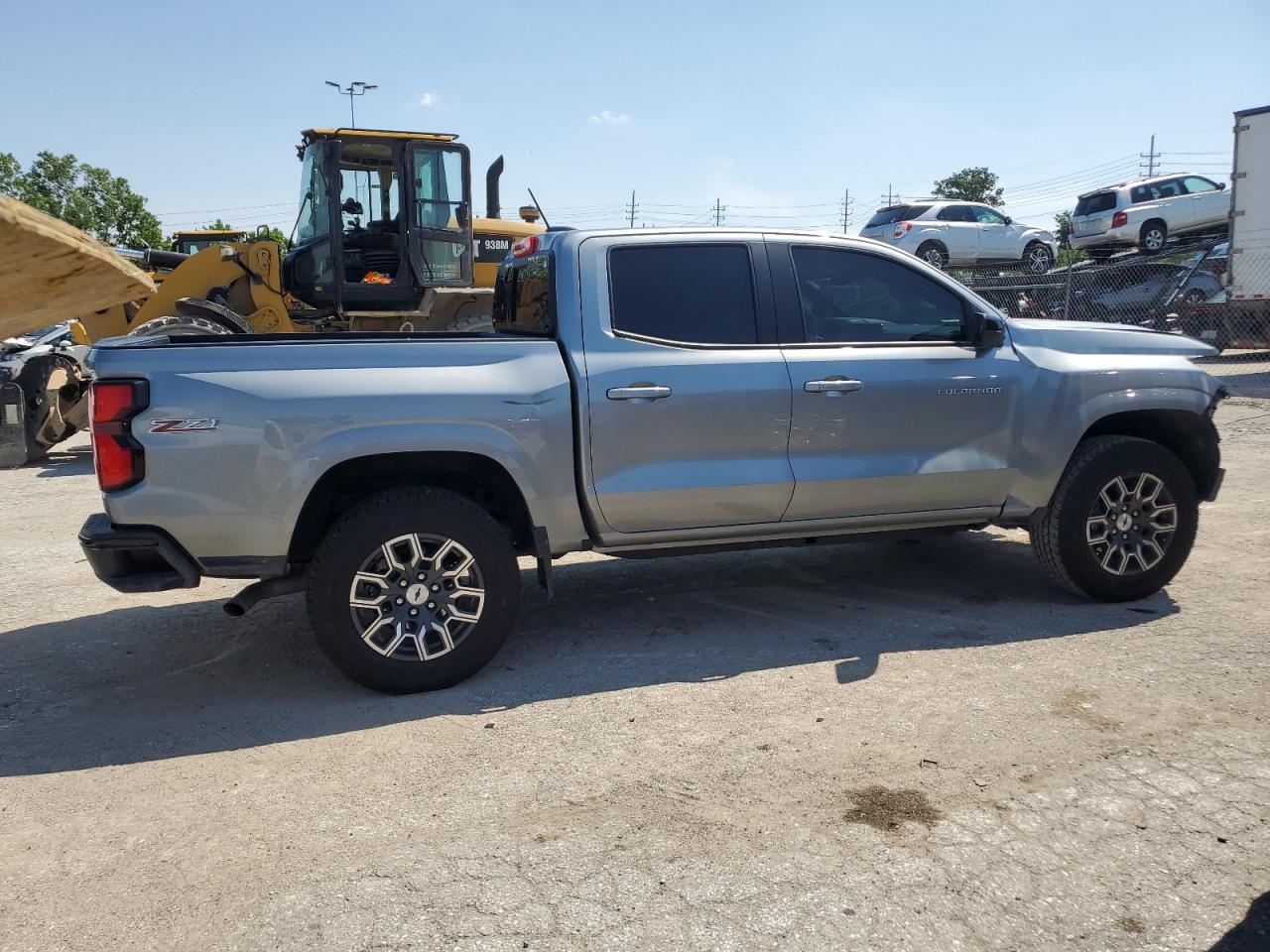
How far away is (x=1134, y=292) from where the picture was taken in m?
18.5

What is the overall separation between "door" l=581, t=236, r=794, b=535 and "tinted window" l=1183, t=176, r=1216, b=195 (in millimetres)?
20768

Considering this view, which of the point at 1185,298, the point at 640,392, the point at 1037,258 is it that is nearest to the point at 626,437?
the point at 640,392

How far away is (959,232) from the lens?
2142cm

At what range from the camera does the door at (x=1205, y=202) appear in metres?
21.7

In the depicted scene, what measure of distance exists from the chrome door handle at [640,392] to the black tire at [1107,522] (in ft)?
7.50

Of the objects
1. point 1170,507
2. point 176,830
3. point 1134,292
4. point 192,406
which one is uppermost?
point 1134,292

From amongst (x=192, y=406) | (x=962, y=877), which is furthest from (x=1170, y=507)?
(x=192, y=406)

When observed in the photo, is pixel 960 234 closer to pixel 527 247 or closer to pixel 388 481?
pixel 527 247

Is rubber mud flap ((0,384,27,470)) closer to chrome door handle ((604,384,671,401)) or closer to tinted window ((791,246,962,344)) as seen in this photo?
chrome door handle ((604,384,671,401))

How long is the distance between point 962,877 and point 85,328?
13.2m

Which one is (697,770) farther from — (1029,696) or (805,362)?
(805,362)

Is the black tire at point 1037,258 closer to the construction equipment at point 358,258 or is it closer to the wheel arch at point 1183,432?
the construction equipment at point 358,258

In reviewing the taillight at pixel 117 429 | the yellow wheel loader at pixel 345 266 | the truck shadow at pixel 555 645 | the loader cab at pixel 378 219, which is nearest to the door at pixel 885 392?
the truck shadow at pixel 555 645

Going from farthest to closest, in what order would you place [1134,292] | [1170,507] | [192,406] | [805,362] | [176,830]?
[1134,292], [1170,507], [805,362], [192,406], [176,830]
